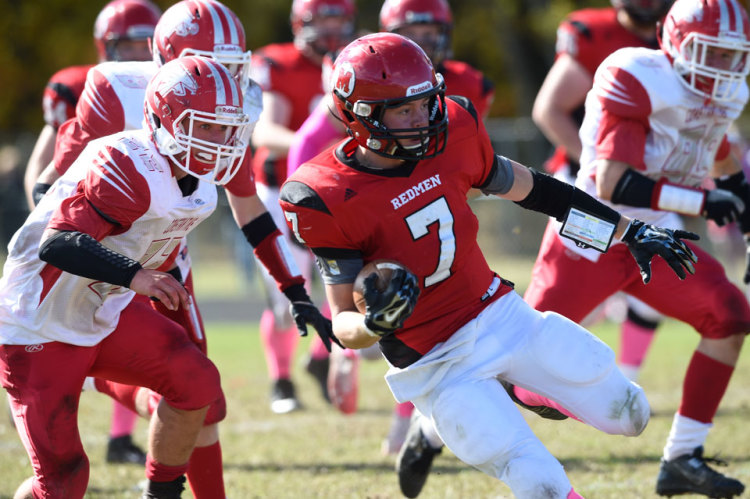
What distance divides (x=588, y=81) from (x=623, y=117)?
195 cm

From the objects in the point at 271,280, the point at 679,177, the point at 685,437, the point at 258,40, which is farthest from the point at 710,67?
the point at 258,40

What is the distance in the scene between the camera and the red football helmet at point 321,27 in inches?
251

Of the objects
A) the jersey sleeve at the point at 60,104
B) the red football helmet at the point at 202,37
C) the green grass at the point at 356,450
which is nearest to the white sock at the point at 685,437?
the green grass at the point at 356,450

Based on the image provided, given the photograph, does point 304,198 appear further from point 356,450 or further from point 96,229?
point 356,450

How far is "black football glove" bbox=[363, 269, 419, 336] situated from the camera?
2916 millimetres

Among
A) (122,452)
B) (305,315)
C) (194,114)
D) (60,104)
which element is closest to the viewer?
(194,114)

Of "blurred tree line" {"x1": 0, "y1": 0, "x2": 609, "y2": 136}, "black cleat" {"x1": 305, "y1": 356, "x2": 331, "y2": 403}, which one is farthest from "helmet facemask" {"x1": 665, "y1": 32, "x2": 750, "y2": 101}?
"blurred tree line" {"x1": 0, "y1": 0, "x2": 609, "y2": 136}

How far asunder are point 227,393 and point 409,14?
286 cm

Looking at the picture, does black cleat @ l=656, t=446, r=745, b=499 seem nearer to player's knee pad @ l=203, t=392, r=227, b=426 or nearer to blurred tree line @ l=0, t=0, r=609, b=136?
player's knee pad @ l=203, t=392, r=227, b=426

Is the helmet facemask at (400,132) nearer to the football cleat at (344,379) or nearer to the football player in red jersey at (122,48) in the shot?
the football player in red jersey at (122,48)

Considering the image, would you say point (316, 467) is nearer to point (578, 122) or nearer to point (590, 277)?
point (590, 277)

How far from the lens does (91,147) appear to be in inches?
137

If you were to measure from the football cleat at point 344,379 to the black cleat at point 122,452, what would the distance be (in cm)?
107

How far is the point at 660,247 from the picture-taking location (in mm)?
3393
